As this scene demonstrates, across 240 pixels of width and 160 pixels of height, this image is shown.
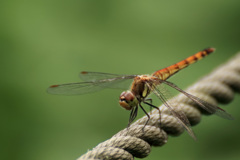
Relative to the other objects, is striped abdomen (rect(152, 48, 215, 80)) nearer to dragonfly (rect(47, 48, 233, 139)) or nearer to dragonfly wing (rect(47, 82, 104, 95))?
dragonfly (rect(47, 48, 233, 139))

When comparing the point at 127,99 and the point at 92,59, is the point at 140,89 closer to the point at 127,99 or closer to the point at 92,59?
the point at 127,99

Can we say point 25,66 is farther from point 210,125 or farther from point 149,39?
point 210,125

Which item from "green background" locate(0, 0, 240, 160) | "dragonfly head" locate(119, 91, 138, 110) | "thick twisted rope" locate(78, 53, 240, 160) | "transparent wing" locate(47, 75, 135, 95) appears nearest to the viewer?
"thick twisted rope" locate(78, 53, 240, 160)

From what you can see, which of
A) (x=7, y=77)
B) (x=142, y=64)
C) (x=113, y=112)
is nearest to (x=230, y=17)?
(x=142, y=64)

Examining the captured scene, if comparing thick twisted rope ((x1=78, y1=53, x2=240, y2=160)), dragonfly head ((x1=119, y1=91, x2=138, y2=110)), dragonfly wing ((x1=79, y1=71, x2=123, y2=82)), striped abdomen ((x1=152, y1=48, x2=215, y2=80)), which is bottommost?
thick twisted rope ((x1=78, y1=53, x2=240, y2=160))

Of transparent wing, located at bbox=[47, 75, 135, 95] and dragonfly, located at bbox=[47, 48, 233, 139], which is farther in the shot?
transparent wing, located at bbox=[47, 75, 135, 95]

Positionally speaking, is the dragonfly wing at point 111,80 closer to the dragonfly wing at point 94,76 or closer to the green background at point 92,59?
the dragonfly wing at point 94,76

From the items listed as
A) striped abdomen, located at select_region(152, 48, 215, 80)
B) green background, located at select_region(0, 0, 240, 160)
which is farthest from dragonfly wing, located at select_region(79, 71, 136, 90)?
green background, located at select_region(0, 0, 240, 160)

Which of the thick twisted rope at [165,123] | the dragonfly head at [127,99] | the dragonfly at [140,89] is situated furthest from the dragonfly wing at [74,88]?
the thick twisted rope at [165,123]
